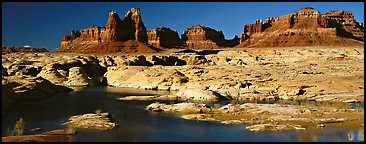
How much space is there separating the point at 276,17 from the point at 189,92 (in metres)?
142

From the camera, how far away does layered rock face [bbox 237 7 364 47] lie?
150125 millimetres

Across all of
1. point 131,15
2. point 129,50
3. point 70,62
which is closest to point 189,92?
point 70,62

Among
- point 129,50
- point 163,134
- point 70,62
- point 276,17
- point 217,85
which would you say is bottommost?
point 163,134

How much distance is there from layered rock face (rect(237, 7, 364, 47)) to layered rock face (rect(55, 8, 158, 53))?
47.6 m

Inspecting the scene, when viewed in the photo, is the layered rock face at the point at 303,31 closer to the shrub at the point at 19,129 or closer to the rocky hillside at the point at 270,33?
the rocky hillside at the point at 270,33

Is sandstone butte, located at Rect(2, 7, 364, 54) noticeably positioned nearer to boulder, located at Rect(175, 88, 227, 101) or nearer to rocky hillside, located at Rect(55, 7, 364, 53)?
rocky hillside, located at Rect(55, 7, 364, 53)

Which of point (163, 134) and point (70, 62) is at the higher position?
point (70, 62)

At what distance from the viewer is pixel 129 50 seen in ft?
495

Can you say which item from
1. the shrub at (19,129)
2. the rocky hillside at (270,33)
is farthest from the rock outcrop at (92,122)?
the rocky hillside at (270,33)

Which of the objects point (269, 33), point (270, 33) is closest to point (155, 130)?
point (270, 33)

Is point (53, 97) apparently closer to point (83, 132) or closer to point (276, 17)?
point (83, 132)

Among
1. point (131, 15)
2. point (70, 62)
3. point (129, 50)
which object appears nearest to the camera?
point (70, 62)

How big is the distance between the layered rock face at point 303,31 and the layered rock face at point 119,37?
47629mm

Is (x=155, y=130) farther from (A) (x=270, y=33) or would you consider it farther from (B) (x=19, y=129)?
(A) (x=270, y=33)
